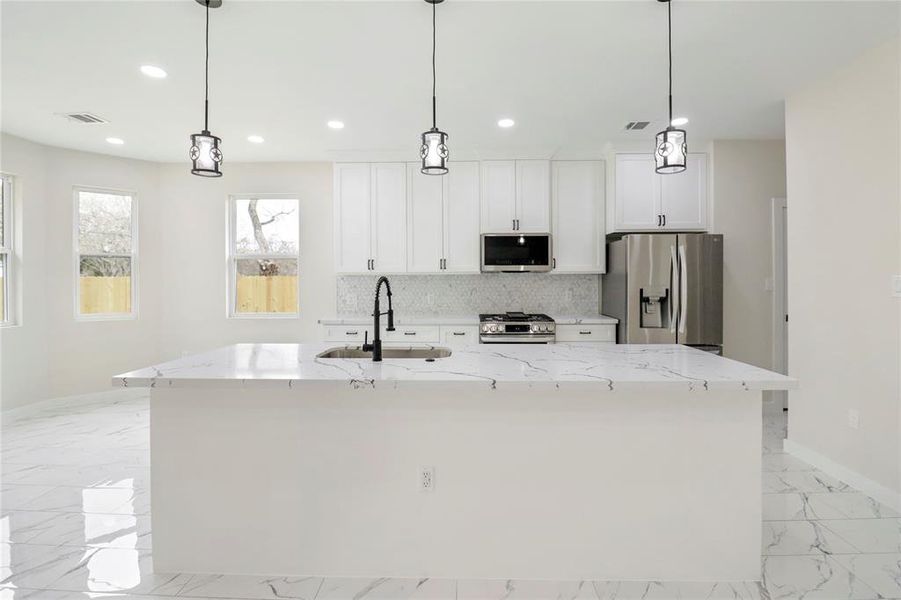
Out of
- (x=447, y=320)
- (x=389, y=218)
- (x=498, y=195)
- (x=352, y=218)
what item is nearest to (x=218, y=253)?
(x=352, y=218)

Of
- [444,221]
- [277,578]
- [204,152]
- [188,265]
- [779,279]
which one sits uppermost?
[444,221]

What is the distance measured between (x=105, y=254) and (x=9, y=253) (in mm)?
739

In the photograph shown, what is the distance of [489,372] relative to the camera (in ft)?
6.10

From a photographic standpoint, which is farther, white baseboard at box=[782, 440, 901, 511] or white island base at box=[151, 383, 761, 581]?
white baseboard at box=[782, 440, 901, 511]

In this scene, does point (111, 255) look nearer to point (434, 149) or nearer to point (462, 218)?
point (462, 218)

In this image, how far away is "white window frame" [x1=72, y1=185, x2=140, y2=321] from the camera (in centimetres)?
467

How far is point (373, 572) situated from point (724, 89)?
12.0 feet

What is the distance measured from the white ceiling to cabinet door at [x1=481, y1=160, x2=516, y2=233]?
414 millimetres

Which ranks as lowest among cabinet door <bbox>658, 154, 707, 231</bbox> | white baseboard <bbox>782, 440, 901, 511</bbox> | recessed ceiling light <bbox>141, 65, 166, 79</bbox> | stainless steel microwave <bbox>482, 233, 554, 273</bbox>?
white baseboard <bbox>782, 440, 901, 511</bbox>

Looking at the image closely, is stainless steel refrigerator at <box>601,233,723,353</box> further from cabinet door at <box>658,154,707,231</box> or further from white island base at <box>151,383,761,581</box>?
white island base at <box>151,383,761,581</box>

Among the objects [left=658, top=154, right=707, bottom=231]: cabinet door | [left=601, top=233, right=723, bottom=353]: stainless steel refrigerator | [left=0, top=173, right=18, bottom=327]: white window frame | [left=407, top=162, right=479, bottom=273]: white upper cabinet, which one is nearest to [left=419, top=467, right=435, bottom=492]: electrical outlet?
[left=601, top=233, right=723, bottom=353]: stainless steel refrigerator

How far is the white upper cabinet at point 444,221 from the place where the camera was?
15.2 feet

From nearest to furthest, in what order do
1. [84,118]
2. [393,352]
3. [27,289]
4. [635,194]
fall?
[393,352] < [84,118] < [27,289] < [635,194]

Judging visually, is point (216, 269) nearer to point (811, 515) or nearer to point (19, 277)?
point (19, 277)
